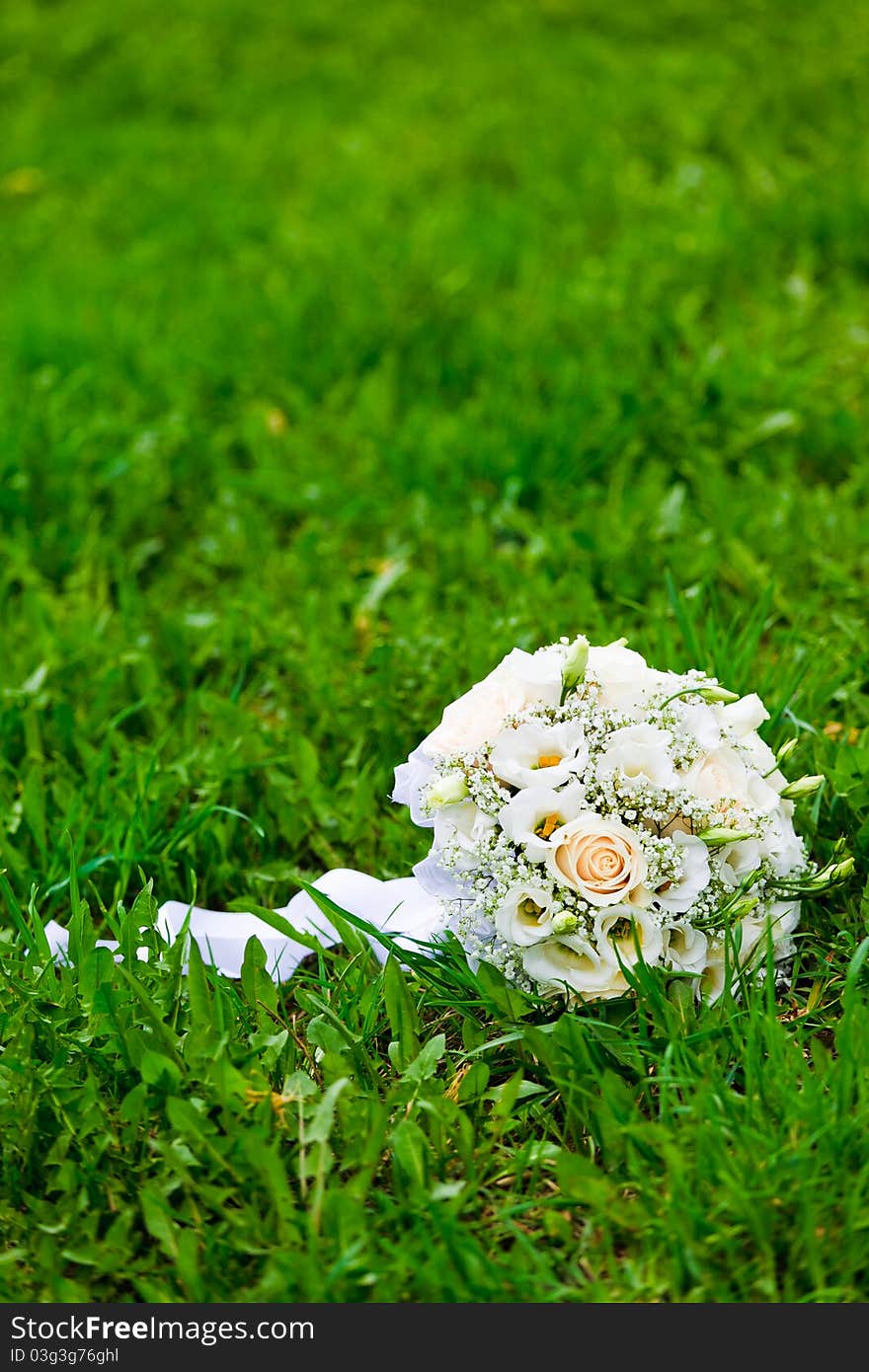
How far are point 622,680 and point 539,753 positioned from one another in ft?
0.57

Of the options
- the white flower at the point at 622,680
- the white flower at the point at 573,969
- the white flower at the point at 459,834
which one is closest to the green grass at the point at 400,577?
the white flower at the point at 573,969

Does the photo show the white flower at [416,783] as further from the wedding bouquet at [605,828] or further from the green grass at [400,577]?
the green grass at [400,577]

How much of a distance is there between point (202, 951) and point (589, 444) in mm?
1830

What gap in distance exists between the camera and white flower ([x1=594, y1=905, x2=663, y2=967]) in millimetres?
1623

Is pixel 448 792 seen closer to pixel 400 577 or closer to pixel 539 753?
pixel 539 753

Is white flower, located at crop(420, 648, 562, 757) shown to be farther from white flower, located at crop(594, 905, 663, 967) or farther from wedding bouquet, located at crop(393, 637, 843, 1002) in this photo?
white flower, located at crop(594, 905, 663, 967)

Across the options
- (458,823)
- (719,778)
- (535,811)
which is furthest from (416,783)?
(719,778)

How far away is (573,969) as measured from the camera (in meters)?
1.66

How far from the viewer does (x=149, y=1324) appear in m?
1.41

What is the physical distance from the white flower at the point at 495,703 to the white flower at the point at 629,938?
0.29 metres

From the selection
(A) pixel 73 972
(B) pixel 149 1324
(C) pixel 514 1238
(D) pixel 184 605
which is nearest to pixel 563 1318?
(C) pixel 514 1238

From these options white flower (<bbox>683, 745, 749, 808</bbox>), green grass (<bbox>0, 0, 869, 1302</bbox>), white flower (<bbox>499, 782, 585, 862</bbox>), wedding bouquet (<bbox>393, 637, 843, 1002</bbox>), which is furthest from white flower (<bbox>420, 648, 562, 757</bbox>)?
green grass (<bbox>0, 0, 869, 1302</bbox>)

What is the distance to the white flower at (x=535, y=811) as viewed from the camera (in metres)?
1.64

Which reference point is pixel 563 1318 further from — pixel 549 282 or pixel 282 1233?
pixel 549 282
